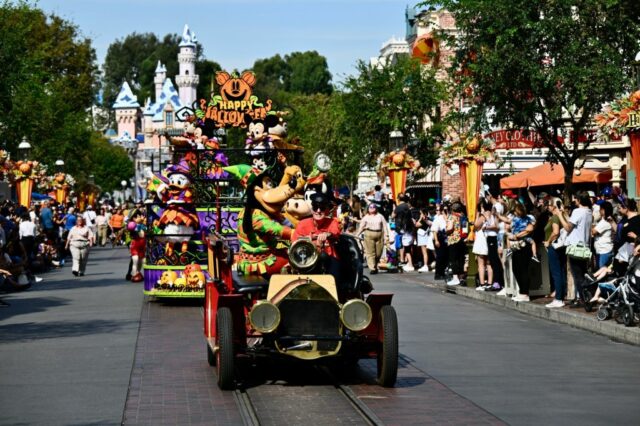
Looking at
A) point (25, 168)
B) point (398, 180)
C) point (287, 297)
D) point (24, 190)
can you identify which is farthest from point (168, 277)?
point (24, 190)

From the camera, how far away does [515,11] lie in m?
26.9

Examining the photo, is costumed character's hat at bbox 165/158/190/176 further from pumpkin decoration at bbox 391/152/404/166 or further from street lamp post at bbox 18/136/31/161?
street lamp post at bbox 18/136/31/161

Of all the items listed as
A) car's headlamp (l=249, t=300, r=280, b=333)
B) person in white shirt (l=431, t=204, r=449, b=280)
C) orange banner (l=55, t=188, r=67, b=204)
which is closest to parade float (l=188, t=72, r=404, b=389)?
car's headlamp (l=249, t=300, r=280, b=333)

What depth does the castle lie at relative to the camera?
15550cm

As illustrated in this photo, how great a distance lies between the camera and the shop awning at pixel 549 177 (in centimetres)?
3312

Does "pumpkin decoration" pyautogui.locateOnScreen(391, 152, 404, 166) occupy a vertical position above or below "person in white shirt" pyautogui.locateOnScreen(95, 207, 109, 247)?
above

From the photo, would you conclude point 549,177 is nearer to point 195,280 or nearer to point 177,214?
point 177,214

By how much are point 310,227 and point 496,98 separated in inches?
623

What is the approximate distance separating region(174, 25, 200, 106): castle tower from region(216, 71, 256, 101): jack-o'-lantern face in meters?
129

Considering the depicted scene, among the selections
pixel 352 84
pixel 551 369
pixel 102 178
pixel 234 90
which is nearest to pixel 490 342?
pixel 551 369

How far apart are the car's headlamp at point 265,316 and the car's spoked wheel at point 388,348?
0.98m

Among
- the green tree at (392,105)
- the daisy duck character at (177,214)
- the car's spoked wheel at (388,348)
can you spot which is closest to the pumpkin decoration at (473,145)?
the daisy duck character at (177,214)

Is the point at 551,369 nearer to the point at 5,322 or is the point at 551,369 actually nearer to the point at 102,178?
the point at 5,322

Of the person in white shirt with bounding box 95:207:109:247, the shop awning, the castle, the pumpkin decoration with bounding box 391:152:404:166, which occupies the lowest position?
the person in white shirt with bounding box 95:207:109:247
